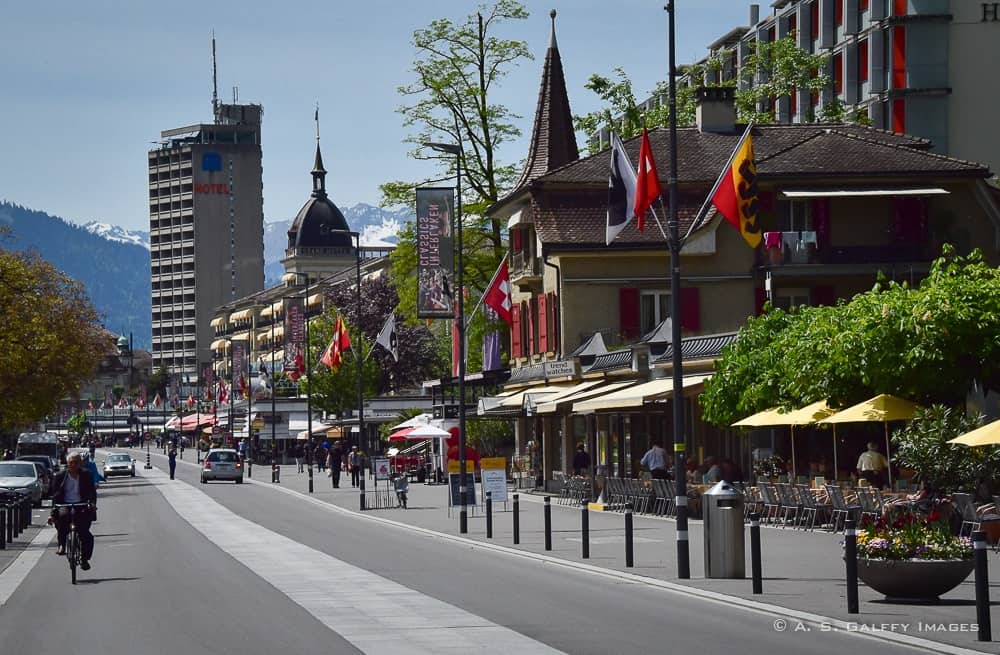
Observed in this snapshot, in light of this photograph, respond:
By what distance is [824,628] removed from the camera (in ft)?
51.1

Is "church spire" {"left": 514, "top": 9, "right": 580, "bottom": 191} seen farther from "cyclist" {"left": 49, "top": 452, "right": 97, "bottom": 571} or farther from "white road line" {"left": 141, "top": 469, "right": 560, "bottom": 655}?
"cyclist" {"left": 49, "top": 452, "right": 97, "bottom": 571}

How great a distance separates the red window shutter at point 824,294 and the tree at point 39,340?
86.9 feet

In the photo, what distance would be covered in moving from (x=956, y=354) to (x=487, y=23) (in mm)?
35577

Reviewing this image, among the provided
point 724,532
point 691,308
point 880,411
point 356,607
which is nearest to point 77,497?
point 356,607

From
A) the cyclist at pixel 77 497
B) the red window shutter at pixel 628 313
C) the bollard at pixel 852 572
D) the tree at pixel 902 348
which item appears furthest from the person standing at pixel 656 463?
the bollard at pixel 852 572

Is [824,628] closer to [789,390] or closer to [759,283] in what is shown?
[789,390]

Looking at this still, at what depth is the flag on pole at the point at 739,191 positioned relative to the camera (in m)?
28.0

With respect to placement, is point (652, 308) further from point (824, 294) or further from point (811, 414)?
point (811, 414)

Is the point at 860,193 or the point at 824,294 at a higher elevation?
the point at 860,193

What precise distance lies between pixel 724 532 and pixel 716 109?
40.9 metres

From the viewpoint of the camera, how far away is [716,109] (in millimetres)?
60219

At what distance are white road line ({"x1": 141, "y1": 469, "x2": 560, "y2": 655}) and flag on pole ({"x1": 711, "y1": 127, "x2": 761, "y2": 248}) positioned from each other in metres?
8.64

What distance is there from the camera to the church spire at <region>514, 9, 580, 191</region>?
62.7 m

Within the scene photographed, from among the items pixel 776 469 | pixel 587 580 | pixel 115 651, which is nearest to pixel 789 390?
pixel 776 469
